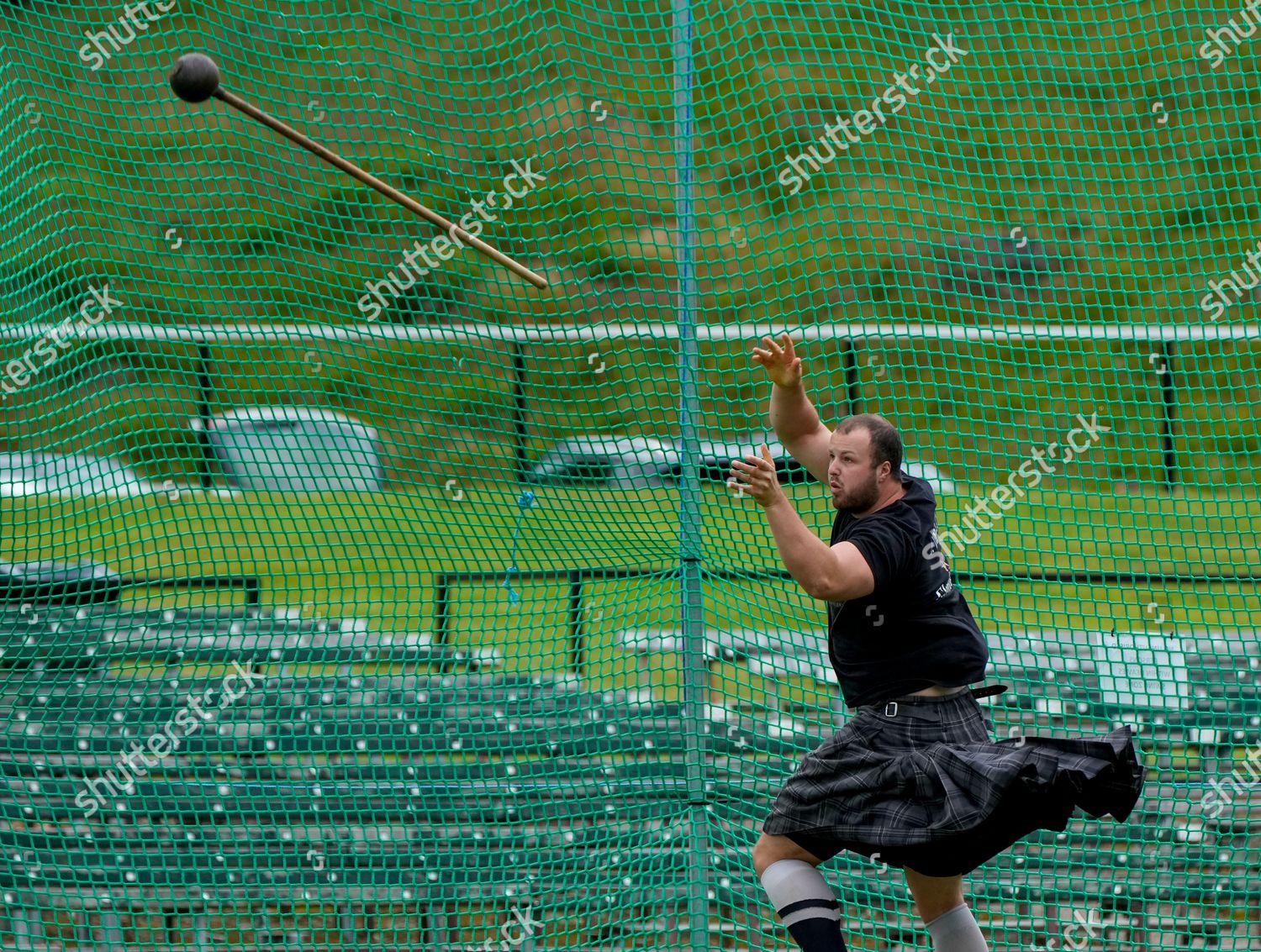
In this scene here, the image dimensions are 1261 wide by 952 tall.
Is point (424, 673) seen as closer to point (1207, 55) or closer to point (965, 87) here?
point (1207, 55)

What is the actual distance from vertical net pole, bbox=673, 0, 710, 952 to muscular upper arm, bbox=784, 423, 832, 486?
494mm

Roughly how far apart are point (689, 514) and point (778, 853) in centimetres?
126

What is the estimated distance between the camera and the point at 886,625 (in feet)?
9.41

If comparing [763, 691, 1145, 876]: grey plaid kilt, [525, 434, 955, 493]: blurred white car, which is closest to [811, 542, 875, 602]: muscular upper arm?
[763, 691, 1145, 876]: grey plaid kilt

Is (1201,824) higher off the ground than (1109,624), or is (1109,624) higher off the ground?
(1109,624)

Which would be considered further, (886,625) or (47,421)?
(47,421)

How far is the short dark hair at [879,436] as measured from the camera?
2859 mm

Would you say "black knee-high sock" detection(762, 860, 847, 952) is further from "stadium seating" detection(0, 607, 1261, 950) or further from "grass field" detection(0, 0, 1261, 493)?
"grass field" detection(0, 0, 1261, 493)

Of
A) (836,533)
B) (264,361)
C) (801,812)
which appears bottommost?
(801,812)

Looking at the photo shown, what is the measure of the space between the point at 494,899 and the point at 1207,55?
4249 mm

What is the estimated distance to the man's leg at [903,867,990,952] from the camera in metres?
3.03

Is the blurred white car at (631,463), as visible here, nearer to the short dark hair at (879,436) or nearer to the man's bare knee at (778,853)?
the short dark hair at (879,436)

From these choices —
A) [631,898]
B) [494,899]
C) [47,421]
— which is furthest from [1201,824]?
[47,421]

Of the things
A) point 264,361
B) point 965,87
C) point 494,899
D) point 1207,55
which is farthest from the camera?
point 965,87
